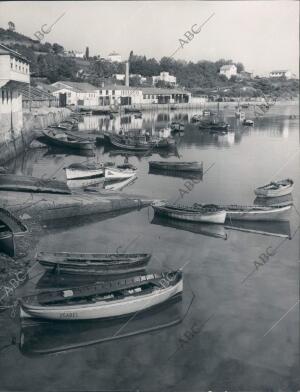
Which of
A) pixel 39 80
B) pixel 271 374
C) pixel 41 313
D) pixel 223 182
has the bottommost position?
pixel 271 374

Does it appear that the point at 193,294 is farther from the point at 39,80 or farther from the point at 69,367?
the point at 39,80

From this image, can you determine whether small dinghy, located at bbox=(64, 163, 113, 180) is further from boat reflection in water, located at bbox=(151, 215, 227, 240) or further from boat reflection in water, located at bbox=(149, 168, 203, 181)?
boat reflection in water, located at bbox=(151, 215, 227, 240)

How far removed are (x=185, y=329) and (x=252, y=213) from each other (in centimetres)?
1189

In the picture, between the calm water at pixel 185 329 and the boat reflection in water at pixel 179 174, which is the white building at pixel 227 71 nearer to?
the boat reflection in water at pixel 179 174

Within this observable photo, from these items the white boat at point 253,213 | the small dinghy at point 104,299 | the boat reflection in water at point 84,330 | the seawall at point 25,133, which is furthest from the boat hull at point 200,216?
the seawall at point 25,133

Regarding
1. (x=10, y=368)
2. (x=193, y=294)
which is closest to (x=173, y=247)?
(x=193, y=294)

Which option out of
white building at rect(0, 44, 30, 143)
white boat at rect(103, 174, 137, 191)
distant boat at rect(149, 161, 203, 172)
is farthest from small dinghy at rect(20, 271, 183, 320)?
→ white building at rect(0, 44, 30, 143)

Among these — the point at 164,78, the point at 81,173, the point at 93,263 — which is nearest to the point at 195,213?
the point at 93,263

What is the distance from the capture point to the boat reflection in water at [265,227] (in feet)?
75.8

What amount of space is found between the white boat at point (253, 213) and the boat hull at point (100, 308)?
33.3 ft

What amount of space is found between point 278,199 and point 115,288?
17.3 metres

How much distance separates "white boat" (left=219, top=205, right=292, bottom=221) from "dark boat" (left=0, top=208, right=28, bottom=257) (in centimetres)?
1079

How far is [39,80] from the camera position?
9838 cm

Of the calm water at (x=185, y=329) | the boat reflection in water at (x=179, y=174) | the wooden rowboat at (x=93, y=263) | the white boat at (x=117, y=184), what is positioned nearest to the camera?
the calm water at (x=185, y=329)
